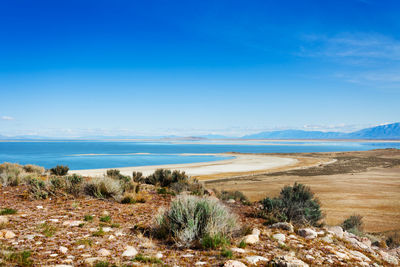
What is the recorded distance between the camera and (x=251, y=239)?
597 centimetres

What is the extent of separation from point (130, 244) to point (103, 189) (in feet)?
16.2

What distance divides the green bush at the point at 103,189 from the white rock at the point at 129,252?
4.70 metres

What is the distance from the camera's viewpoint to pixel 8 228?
19.7 feet

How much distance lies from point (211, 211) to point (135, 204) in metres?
4.07

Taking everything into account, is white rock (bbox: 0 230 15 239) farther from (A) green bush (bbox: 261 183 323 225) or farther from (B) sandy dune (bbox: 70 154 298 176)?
(B) sandy dune (bbox: 70 154 298 176)

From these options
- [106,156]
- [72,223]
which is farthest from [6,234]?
[106,156]

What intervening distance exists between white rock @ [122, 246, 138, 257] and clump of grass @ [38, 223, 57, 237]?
1.71 meters

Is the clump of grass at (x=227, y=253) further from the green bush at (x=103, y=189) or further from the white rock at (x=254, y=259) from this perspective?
the green bush at (x=103, y=189)

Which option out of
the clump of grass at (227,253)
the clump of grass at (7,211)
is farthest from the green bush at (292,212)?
the clump of grass at (7,211)

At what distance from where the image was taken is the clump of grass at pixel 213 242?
5378 millimetres

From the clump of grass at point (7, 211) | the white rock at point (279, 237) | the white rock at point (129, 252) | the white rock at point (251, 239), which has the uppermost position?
the clump of grass at point (7, 211)

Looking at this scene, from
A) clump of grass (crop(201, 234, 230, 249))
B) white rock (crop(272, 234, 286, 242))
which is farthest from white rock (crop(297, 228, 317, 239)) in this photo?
clump of grass (crop(201, 234, 230, 249))

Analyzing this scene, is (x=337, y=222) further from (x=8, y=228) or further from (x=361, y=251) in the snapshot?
(x=8, y=228)

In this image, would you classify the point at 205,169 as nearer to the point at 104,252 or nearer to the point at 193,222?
the point at 193,222
